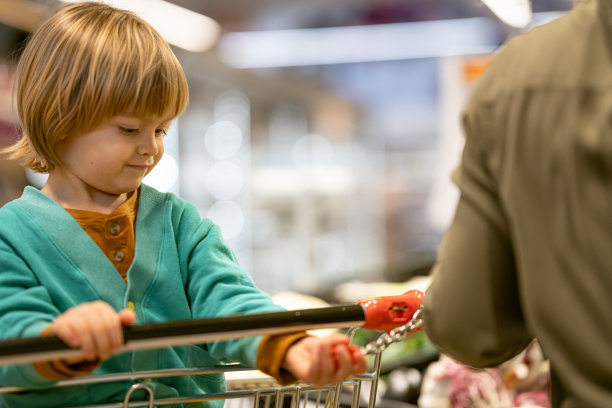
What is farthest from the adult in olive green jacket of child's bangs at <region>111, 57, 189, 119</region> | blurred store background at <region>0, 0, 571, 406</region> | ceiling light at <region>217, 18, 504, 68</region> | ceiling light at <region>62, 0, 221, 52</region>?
blurred store background at <region>0, 0, 571, 406</region>

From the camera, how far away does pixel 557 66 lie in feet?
2.49

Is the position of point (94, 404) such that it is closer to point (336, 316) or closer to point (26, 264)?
point (26, 264)

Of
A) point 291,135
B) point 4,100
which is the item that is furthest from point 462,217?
point 291,135

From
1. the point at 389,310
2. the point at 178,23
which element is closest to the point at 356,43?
the point at 178,23

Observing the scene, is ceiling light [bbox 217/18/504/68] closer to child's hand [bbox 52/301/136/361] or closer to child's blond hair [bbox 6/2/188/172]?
child's blond hair [bbox 6/2/188/172]

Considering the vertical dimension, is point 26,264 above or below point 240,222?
above

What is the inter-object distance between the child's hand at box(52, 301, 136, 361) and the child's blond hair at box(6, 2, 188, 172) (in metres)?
0.40

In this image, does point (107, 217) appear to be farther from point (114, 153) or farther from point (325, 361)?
point (325, 361)

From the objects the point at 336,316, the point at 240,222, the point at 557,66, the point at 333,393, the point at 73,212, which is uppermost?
the point at 557,66

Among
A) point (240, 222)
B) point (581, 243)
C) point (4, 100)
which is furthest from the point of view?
point (240, 222)

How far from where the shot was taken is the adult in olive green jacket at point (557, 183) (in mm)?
745

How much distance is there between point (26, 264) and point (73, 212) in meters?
0.13

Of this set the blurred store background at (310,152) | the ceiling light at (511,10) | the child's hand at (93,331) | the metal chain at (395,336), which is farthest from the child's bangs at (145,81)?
the blurred store background at (310,152)

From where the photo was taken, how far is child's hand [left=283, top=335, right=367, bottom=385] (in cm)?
96
